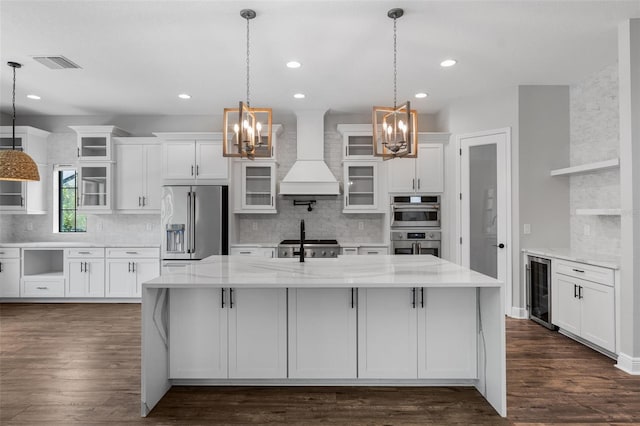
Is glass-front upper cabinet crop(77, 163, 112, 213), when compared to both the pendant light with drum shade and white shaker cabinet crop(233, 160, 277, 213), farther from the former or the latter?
white shaker cabinet crop(233, 160, 277, 213)

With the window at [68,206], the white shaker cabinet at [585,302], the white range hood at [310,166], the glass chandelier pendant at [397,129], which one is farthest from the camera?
the window at [68,206]

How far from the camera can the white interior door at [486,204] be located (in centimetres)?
470

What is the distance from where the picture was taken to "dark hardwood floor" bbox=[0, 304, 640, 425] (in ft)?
7.68

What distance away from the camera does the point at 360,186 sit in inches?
223

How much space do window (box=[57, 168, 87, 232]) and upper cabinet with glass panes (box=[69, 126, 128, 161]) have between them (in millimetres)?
696

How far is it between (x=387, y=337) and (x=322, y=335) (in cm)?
48

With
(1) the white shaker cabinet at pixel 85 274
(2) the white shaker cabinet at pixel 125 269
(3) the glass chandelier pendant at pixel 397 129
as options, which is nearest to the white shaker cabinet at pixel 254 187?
(2) the white shaker cabinet at pixel 125 269

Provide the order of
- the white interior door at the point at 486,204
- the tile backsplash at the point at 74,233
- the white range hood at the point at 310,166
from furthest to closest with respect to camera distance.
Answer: the tile backsplash at the point at 74,233 → the white range hood at the point at 310,166 → the white interior door at the point at 486,204

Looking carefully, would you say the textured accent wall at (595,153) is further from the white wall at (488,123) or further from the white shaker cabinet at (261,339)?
the white shaker cabinet at (261,339)

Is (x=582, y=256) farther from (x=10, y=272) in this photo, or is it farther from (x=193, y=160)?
(x=10, y=272)

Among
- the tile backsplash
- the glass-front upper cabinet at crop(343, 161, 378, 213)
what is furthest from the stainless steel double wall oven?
the tile backsplash

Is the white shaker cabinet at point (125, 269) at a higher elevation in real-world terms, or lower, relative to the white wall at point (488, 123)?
lower

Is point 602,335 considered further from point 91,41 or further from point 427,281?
point 91,41

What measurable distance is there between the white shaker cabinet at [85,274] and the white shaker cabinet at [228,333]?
3.46 m
